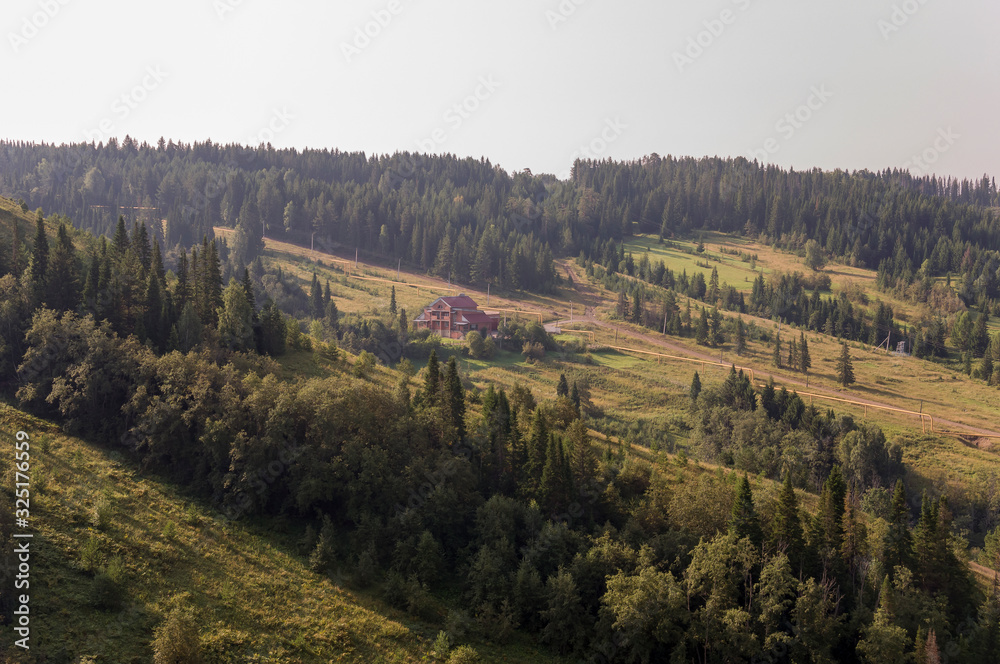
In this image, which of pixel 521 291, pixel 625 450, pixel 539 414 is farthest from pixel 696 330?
pixel 539 414

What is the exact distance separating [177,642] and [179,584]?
6.82m

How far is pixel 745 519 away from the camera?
42.0 m

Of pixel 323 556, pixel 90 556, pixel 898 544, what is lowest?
pixel 323 556

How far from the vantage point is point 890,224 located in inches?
7869

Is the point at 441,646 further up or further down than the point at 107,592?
further down

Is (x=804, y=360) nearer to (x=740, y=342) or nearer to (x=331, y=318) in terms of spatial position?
(x=740, y=342)

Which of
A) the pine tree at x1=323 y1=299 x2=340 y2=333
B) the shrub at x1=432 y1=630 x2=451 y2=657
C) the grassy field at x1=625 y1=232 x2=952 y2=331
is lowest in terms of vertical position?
the shrub at x1=432 y1=630 x2=451 y2=657

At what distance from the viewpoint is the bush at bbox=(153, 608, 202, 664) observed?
30500 millimetres

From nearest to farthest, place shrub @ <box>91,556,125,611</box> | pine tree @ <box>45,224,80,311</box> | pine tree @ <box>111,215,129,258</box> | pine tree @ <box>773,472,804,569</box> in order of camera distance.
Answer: shrub @ <box>91,556,125,611</box> → pine tree @ <box>773,472,804,569</box> → pine tree @ <box>45,224,80,311</box> → pine tree @ <box>111,215,129,258</box>

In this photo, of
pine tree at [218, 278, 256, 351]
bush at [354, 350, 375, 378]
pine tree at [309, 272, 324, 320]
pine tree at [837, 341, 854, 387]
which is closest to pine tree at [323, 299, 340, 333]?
pine tree at [309, 272, 324, 320]

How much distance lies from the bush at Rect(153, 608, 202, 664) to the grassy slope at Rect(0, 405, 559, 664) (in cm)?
138

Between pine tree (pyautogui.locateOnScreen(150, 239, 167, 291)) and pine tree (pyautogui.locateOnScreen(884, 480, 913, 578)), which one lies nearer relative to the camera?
pine tree (pyautogui.locateOnScreen(884, 480, 913, 578))

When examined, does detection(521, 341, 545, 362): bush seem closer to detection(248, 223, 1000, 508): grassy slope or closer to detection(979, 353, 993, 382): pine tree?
detection(248, 223, 1000, 508): grassy slope

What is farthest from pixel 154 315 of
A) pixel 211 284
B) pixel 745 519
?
pixel 745 519
